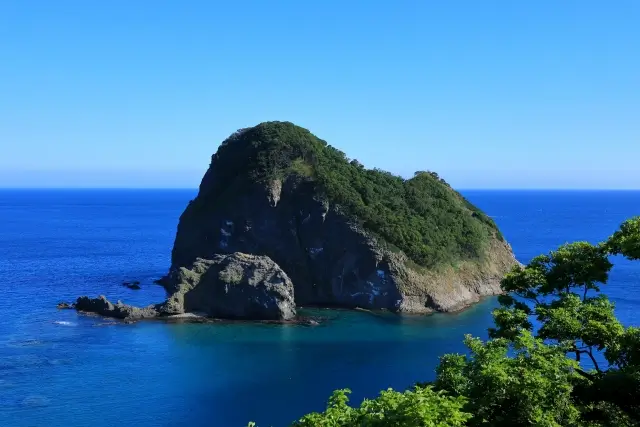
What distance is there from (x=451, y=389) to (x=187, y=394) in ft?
89.8

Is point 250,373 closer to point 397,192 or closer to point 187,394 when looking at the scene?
point 187,394

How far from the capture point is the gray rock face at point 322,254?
66.9 meters

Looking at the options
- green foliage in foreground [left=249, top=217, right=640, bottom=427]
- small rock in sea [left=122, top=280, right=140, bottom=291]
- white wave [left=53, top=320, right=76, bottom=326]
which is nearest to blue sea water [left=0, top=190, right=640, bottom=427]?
white wave [left=53, top=320, right=76, bottom=326]

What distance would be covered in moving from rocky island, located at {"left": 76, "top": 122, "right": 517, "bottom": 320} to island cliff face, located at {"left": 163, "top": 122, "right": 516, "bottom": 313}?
15cm

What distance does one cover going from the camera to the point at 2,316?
60969 millimetres

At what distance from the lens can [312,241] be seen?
71375 millimetres

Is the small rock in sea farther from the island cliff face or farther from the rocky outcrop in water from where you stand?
the rocky outcrop in water

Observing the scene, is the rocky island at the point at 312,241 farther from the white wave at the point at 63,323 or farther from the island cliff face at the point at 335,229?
the white wave at the point at 63,323

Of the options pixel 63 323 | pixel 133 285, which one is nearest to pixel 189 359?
pixel 63 323

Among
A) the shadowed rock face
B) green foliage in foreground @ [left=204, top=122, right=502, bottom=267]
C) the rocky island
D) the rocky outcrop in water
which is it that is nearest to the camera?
the rocky outcrop in water

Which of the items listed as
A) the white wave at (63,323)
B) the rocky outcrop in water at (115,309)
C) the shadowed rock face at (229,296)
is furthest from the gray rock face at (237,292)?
the white wave at (63,323)

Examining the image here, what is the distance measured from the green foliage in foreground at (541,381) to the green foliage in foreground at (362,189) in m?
46.5

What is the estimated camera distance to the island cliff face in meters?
67.6

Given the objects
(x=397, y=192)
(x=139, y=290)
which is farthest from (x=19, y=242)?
(x=397, y=192)
